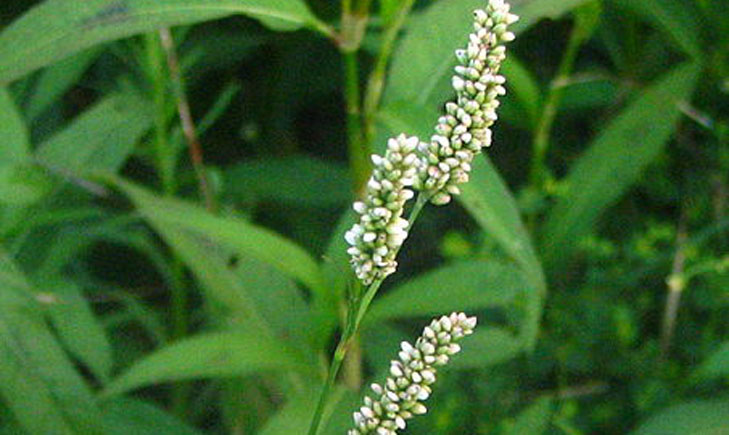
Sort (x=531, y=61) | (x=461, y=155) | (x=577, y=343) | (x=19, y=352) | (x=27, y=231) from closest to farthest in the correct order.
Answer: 1. (x=461, y=155)
2. (x=19, y=352)
3. (x=27, y=231)
4. (x=577, y=343)
5. (x=531, y=61)

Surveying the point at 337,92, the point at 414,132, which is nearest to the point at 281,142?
the point at 337,92

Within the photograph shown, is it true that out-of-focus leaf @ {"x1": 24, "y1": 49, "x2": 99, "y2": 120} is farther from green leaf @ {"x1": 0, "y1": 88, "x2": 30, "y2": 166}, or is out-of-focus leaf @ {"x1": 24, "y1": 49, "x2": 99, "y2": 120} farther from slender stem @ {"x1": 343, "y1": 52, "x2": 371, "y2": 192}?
slender stem @ {"x1": 343, "y1": 52, "x2": 371, "y2": 192}

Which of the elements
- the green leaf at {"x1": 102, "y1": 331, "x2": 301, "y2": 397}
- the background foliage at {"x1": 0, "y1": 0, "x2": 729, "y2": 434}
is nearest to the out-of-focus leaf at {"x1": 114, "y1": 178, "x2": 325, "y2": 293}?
the background foliage at {"x1": 0, "y1": 0, "x2": 729, "y2": 434}

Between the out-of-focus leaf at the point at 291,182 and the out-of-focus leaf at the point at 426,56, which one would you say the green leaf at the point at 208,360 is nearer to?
the out-of-focus leaf at the point at 426,56

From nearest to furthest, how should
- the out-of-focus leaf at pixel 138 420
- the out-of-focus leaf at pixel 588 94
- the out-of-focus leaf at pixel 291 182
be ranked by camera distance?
the out-of-focus leaf at pixel 138 420 < the out-of-focus leaf at pixel 588 94 < the out-of-focus leaf at pixel 291 182

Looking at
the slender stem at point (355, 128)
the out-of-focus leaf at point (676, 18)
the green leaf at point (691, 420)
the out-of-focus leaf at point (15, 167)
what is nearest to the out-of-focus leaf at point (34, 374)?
the out-of-focus leaf at point (15, 167)

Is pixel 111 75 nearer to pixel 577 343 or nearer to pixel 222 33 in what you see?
pixel 222 33

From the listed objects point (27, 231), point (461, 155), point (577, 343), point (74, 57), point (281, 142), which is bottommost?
point (461, 155)
